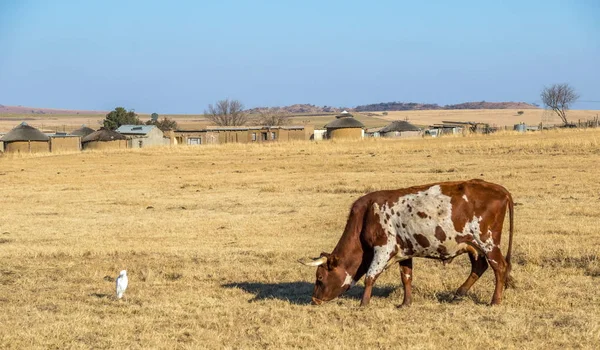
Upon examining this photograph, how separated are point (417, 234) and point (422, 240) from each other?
0.10m

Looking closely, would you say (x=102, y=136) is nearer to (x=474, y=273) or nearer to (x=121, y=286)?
(x=121, y=286)

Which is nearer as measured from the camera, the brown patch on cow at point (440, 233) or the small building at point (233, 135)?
the brown patch on cow at point (440, 233)

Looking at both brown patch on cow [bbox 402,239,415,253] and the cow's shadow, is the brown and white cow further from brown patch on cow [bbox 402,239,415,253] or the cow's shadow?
the cow's shadow

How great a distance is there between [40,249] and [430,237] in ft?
31.4

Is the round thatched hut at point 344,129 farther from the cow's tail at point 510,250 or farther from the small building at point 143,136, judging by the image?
the cow's tail at point 510,250

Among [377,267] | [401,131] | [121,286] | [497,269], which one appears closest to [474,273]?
[497,269]

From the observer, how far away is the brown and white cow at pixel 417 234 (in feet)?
36.8

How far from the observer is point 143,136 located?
86875 mm

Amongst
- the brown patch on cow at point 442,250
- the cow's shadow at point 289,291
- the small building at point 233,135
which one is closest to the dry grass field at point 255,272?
the cow's shadow at point 289,291

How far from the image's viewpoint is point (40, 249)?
58.5 ft

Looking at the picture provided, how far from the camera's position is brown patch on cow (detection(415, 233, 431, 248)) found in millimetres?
11306

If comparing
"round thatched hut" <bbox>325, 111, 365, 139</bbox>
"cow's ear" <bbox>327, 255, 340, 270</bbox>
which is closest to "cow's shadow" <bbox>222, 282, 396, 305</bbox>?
"cow's ear" <bbox>327, 255, 340, 270</bbox>

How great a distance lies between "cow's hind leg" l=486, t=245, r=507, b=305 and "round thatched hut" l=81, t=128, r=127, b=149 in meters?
70.6

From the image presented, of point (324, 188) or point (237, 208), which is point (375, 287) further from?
point (324, 188)
